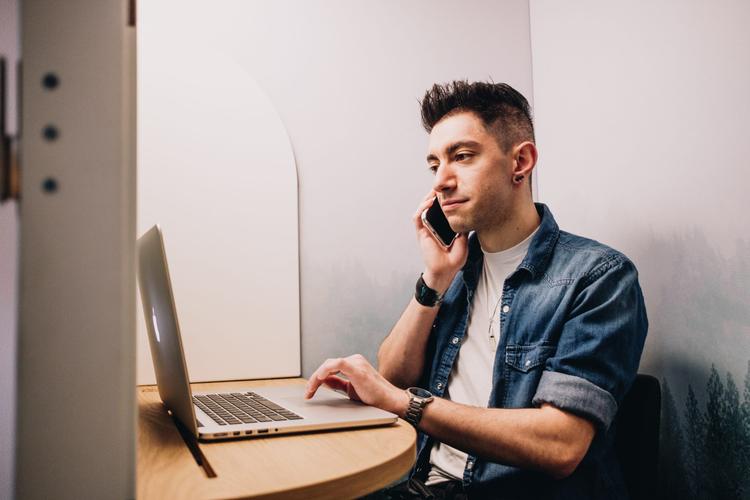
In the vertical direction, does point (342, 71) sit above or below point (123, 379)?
above

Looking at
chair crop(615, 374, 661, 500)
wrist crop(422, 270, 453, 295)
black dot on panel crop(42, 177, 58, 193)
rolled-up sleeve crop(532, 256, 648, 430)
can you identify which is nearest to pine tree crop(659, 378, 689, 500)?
chair crop(615, 374, 661, 500)

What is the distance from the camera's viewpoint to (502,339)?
1.27 metres

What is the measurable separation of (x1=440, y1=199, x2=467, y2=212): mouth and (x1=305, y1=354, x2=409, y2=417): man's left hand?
0.58 meters

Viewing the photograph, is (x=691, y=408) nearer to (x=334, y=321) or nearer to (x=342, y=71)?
(x=334, y=321)

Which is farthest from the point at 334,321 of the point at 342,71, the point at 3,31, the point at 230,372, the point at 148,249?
the point at 3,31

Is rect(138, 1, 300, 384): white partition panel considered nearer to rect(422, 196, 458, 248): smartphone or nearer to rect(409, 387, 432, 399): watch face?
rect(422, 196, 458, 248): smartphone

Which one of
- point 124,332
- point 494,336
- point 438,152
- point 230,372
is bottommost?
point 230,372

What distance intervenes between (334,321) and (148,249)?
3.35 feet

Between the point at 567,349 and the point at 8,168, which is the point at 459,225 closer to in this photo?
the point at 567,349

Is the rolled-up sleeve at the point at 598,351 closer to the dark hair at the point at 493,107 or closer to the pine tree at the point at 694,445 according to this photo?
the pine tree at the point at 694,445

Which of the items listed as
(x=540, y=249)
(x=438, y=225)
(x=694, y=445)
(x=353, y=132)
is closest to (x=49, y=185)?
(x=540, y=249)

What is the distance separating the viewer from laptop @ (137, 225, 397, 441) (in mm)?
746

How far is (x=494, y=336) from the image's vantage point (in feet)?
4.43

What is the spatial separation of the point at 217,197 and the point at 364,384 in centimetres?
89
